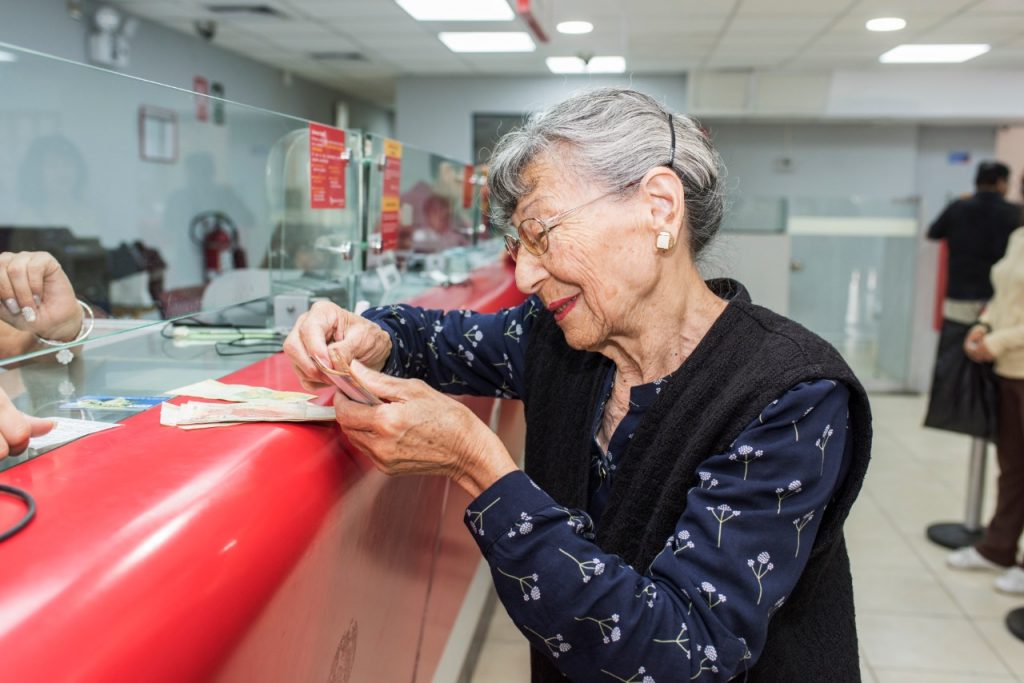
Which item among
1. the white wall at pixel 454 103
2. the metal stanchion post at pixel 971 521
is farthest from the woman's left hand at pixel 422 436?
the white wall at pixel 454 103

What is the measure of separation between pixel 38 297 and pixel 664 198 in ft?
3.12

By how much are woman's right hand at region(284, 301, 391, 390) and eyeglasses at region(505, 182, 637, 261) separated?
1.10 ft

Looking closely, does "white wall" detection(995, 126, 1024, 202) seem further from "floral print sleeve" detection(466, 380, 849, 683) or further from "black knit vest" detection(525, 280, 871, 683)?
"floral print sleeve" detection(466, 380, 849, 683)

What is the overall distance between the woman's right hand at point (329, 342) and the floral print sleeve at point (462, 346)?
78mm

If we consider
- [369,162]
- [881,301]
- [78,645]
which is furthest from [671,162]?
[881,301]

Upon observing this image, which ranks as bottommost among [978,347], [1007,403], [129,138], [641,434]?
[1007,403]

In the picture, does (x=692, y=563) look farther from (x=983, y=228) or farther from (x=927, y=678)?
(x=983, y=228)

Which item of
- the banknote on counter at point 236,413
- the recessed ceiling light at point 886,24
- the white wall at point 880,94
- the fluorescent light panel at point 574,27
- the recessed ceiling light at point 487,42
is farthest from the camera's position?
the white wall at point 880,94

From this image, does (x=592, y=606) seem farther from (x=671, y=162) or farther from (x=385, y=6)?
(x=385, y=6)

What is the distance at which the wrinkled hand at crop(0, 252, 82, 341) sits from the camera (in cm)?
115

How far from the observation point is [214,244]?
24.5ft

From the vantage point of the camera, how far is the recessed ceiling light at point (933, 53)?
7121 mm

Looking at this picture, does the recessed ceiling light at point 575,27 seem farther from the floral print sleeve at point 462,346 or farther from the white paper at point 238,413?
the white paper at point 238,413

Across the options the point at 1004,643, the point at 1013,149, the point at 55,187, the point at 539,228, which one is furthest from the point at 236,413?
the point at 1013,149
